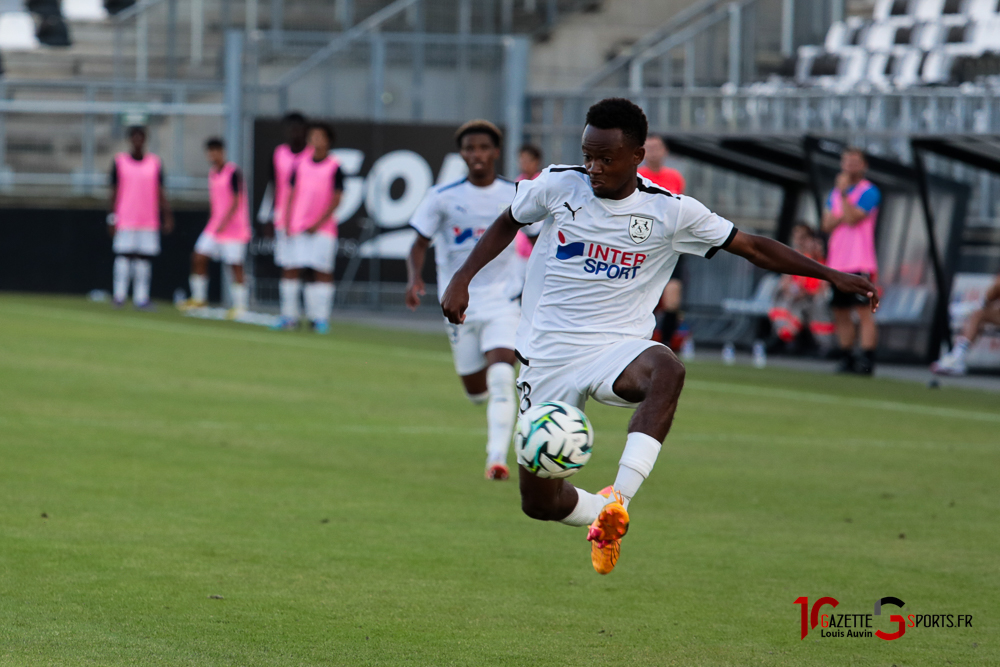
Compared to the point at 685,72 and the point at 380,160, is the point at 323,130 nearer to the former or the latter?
the point at 380,160

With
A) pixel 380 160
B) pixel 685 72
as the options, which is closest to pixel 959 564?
pixel 380 160

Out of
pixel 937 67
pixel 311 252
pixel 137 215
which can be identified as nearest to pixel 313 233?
pixel 311 252

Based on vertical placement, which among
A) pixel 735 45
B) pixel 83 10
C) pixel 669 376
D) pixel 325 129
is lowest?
pixel 669 376

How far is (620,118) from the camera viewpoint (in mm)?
6039

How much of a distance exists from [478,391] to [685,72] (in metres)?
16.7

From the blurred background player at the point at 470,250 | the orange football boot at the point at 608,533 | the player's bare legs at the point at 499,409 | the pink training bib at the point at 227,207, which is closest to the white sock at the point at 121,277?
the pink training bib at the point at 227,207

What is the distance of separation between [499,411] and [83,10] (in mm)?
26673

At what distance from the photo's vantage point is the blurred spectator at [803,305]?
18.0m

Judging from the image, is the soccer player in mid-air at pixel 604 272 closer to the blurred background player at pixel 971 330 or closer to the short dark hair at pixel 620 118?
the short dark hair at pixel 620 118

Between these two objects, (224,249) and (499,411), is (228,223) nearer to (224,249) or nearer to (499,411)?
(224,249)

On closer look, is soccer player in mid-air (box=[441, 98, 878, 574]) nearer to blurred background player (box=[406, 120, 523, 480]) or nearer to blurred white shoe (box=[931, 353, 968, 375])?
blurred background player (box=[406, 120, 523, 480])

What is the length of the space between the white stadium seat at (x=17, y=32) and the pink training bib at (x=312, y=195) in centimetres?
1453

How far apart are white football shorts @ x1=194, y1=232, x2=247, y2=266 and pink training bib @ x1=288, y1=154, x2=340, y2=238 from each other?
1851mm

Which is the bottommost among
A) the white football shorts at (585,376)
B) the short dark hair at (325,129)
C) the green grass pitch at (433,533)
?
the green grass pitch at (433,533)
